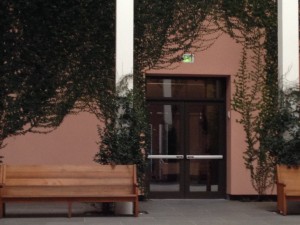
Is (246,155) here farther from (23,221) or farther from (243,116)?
(23,221)

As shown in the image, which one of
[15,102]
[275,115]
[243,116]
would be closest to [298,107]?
[275,115]

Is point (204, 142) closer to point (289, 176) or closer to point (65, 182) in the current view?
point (289, 176)

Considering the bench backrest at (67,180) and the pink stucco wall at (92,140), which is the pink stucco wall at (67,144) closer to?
the pink stucco wall at (92,140)

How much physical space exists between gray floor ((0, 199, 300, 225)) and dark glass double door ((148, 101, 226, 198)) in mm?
860

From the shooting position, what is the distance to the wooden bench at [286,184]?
10570 mm

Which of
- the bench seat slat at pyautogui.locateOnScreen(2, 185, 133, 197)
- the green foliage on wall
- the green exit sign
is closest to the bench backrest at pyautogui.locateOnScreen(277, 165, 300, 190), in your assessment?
the green foliage on wall

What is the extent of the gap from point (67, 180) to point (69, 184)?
0.27ft

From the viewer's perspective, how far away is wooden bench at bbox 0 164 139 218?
10062 mm

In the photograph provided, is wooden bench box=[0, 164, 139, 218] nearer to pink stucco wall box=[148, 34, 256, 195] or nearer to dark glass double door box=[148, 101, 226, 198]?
dark glass double door box=[148, 101, 226, 198]

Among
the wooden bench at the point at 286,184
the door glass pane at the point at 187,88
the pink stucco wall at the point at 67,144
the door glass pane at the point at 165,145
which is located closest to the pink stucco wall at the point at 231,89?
the door glass pane at the point at 187,88

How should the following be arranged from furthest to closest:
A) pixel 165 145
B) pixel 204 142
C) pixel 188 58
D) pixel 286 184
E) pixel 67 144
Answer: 1. pixel 204 142
2. pixel 165 145
3. pixel 188 58
4. pixel 67 144
5. pixel 286 184

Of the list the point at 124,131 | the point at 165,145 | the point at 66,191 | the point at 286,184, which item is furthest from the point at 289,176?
the point at 66,191

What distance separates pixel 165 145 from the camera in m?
13.6

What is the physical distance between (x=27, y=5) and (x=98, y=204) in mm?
4589
